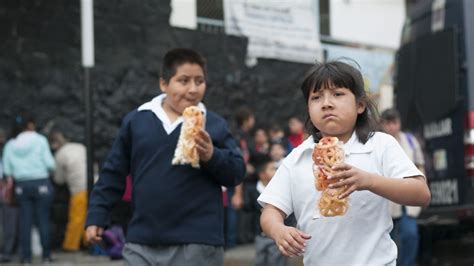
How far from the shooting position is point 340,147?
380 cm

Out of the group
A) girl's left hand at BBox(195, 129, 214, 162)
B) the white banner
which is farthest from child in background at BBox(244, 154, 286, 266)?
the white banner

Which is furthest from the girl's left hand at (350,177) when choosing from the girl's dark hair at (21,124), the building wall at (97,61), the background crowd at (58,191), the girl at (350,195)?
the girl's dark hair at (21,124)

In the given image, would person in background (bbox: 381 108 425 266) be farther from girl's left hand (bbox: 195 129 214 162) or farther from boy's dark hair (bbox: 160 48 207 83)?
girl's left hand (bbox: 195 129 214 162)

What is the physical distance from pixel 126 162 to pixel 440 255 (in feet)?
25.3

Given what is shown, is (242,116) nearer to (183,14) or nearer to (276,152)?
(183,14)

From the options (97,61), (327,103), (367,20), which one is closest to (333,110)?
(327,103)

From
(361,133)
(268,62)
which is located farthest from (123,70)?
(361,133)

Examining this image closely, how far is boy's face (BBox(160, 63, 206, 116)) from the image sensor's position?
5.55 m

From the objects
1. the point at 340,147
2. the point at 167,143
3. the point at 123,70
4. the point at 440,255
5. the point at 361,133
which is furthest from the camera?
the point at 123,70

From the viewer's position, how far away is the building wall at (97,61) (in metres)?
12.7

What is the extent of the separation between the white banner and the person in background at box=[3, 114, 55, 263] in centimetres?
450

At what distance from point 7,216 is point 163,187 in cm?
726

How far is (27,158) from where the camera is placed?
38.0 ft

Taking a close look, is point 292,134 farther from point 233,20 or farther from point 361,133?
point 361,133
